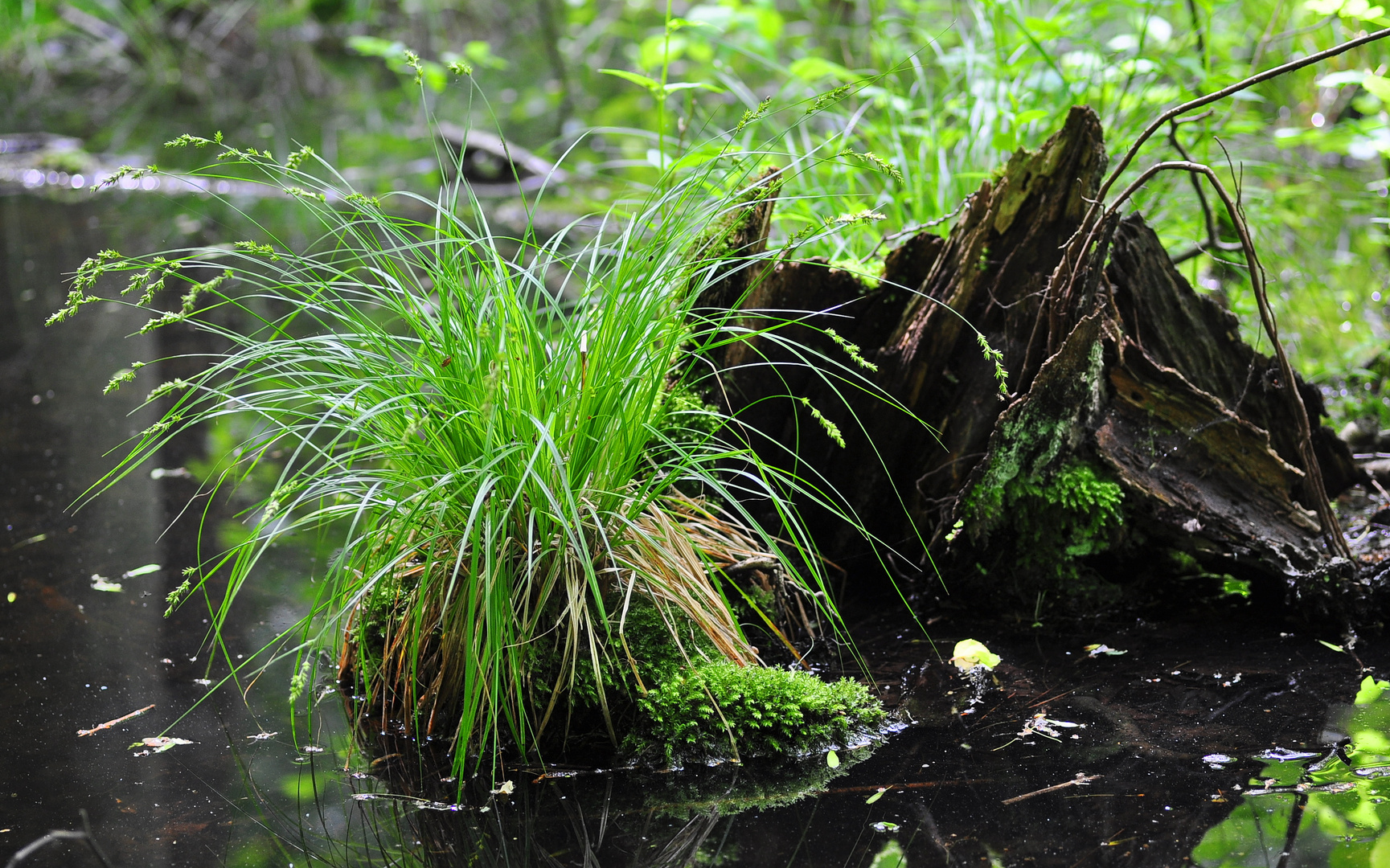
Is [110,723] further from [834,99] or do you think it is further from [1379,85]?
[1379,85]

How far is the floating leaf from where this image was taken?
6.11ft

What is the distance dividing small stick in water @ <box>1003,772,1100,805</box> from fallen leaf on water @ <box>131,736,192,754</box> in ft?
4.33

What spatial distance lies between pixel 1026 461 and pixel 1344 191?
3.18 meters

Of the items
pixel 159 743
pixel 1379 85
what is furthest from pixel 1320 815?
pixel 159 743

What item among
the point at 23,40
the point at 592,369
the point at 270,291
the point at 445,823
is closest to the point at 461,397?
the point at 592,369

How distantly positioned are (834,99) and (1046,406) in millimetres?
809

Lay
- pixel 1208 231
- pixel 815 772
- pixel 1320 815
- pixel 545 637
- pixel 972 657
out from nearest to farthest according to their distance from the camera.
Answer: pixel 1320 815
pixel 815 772
pixel 545 637
pixel 972 657
pixel 1208 231

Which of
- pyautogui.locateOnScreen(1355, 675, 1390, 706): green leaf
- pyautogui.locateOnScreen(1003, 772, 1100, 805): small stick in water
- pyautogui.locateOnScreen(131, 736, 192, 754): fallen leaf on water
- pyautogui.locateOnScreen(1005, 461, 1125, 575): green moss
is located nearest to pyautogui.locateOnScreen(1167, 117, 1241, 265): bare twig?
pyautogui.locateOnScreen(1005, 461, 1125, 575): green moss

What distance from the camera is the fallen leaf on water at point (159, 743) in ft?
5.30

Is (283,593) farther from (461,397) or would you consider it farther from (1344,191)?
(1344,191)

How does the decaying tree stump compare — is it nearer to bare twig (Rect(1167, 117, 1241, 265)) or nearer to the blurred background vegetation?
the blurred background vegetation

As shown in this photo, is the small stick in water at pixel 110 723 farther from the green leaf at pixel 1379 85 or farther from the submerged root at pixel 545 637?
the green leaf at pixel 1379 85

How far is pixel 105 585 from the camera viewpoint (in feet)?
7.27

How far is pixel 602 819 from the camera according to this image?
1425 millimetres
